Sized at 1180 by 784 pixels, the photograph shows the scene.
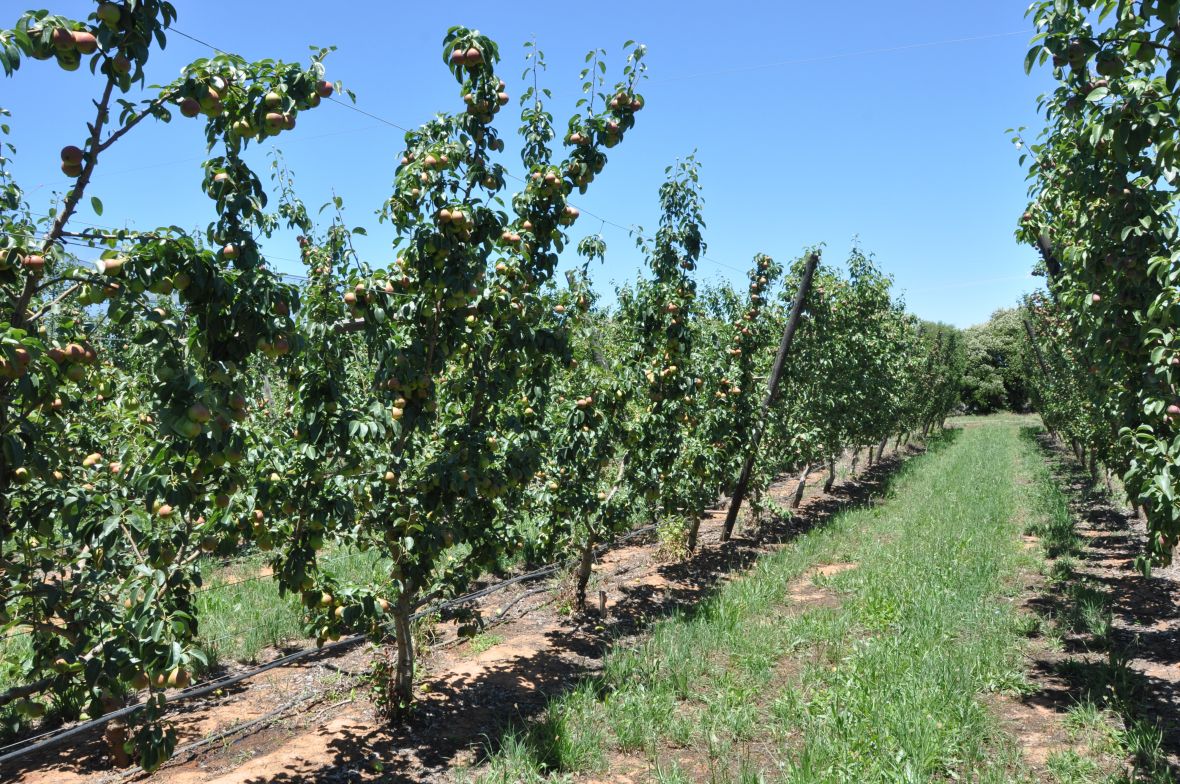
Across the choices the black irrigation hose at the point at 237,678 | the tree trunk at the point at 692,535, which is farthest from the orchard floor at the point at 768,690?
the tree trunk at the point at 692,535

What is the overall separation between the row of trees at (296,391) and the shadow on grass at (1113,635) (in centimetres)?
379

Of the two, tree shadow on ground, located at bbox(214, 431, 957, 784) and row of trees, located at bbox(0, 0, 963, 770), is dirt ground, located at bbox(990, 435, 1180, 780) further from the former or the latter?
row of trees, located at bbox(0, 0, 963, 770)

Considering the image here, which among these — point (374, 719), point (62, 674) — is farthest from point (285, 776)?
point (62, 674)

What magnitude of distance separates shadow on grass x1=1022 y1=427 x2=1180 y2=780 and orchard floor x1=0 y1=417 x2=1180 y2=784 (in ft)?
0.09

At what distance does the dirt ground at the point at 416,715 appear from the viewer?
420cm

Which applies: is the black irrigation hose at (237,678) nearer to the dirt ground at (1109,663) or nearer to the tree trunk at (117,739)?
the tree trunk at (117,739)

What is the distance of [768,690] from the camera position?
16.4 ft

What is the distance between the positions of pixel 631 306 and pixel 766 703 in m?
3.96

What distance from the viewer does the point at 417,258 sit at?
4184 millimetres

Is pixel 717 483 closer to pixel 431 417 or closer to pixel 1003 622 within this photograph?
pixel 1003 622

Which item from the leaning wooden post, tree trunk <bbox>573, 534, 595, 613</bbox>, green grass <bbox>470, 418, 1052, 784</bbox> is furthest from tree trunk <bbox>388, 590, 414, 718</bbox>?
the leaning wooden post

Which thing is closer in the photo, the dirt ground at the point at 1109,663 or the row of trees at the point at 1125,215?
the row of trees at the point at 1125,215

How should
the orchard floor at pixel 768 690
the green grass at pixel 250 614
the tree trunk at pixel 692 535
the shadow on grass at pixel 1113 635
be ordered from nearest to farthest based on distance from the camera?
the orchard floor at pixel 768 690, the shadow on grass at pixel 1113 635, the green grass at pixel 250 614, the tree trunk at pixel 692 535

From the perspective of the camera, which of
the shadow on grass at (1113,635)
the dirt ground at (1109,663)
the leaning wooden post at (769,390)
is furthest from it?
the leaning wooden post at (769,390)
